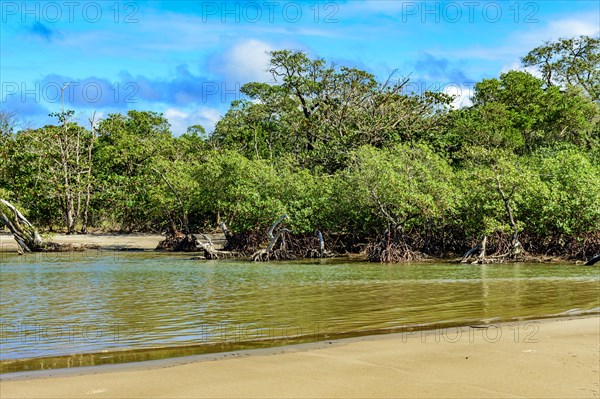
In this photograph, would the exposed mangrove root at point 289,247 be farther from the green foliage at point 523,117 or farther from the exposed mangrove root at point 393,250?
the green foliage at point 523,117

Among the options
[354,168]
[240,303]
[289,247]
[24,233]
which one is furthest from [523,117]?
[240,303]

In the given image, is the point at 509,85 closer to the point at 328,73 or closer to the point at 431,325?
the point at 328,73

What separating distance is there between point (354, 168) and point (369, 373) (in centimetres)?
1749

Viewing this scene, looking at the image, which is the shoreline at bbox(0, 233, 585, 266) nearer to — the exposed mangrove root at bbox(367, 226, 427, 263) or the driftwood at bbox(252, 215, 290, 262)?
the driftwood at bbox(252, 215, 290, 262)

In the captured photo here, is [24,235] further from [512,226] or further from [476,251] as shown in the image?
[512,226]

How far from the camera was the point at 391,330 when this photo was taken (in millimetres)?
7918

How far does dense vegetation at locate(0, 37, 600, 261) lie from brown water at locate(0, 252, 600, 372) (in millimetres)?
2464

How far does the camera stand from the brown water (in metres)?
7.38

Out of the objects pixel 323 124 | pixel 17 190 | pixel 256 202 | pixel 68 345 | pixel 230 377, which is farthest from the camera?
pixel 323 124

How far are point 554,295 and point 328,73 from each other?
899 inches

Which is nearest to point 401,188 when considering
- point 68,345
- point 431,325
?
point 431,325

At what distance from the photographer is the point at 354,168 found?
A: 22.7m

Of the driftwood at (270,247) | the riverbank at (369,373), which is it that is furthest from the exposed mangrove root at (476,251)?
the riverbank at (369,373)

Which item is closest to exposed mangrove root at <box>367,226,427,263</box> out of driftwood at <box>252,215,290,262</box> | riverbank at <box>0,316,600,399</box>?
driftwood at <box>252,215,290,262</box>
